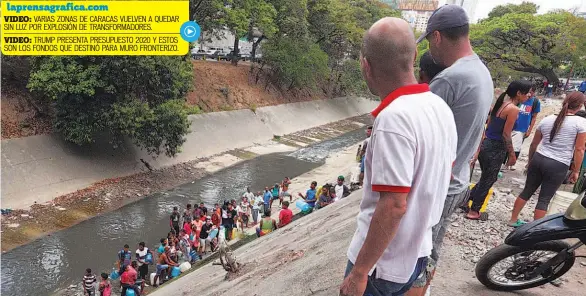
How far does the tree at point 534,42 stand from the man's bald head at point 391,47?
29925 millimetres

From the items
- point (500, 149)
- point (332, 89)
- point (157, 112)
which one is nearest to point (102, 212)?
point (157, 112)

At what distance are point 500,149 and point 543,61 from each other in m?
31.0

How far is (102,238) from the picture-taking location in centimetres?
1209

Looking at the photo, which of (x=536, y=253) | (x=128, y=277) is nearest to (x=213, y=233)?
(x=128, y=277)

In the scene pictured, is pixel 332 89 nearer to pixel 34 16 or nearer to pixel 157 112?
pixel 157 112

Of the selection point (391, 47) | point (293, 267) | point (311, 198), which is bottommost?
point (311, 198)

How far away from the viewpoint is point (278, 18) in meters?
28.3

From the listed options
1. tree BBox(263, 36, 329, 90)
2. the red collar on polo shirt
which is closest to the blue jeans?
the red collar on polo shirt

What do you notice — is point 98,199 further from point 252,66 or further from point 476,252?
point 252,66

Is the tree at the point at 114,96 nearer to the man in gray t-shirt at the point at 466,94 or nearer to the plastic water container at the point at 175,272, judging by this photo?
the plastic water container at the point at 175,272

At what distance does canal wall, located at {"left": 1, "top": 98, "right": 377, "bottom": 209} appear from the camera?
13.7m

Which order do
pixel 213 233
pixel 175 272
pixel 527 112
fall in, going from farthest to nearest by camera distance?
pixel 213 233 → pixel 175 272 → pixel 527 112

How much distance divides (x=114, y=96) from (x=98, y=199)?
4234 mm

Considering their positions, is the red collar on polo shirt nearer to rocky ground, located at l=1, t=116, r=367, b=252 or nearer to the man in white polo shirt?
the man in white polo shirt
